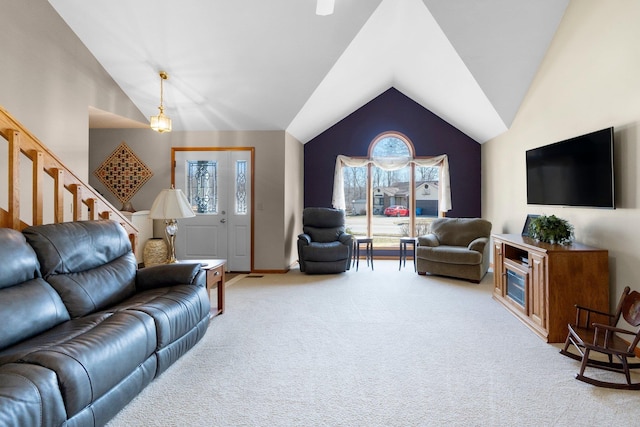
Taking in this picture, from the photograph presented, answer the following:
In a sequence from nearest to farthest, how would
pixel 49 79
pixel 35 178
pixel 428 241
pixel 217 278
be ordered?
pixel 35 178
pixel 217 278
pixel 49 79
pixel 428 241

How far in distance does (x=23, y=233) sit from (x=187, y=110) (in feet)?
12.1

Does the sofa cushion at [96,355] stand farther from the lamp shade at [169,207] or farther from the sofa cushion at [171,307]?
the lamp shade at [169,207]

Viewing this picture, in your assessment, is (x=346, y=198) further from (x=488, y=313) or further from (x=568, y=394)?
(x=568, y=394)

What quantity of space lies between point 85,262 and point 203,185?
368 centimetres

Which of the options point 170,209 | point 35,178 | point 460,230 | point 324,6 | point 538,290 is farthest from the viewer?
point 460,230

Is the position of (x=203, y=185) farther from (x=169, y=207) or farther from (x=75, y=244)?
(x=75, y=244)

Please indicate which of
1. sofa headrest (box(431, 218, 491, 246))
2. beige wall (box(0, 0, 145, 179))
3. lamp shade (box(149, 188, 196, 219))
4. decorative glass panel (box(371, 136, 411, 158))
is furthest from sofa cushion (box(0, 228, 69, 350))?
decorative glass panel (box(371, 136, 411, 158))

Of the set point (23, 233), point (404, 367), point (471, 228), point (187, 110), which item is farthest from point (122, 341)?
point (471, 228)

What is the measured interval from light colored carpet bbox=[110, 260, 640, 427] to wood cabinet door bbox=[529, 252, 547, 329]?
17 cm

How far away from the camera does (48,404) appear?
59.1 inches

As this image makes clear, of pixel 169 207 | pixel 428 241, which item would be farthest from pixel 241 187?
pixel 428 241

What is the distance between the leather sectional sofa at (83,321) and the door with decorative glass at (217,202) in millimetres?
2959

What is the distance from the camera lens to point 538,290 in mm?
3281

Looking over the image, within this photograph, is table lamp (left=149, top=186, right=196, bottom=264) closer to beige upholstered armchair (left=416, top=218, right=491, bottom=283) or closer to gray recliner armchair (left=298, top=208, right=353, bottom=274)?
gray recliner armchair (left=298, top=208, right=353, bottom=274)
